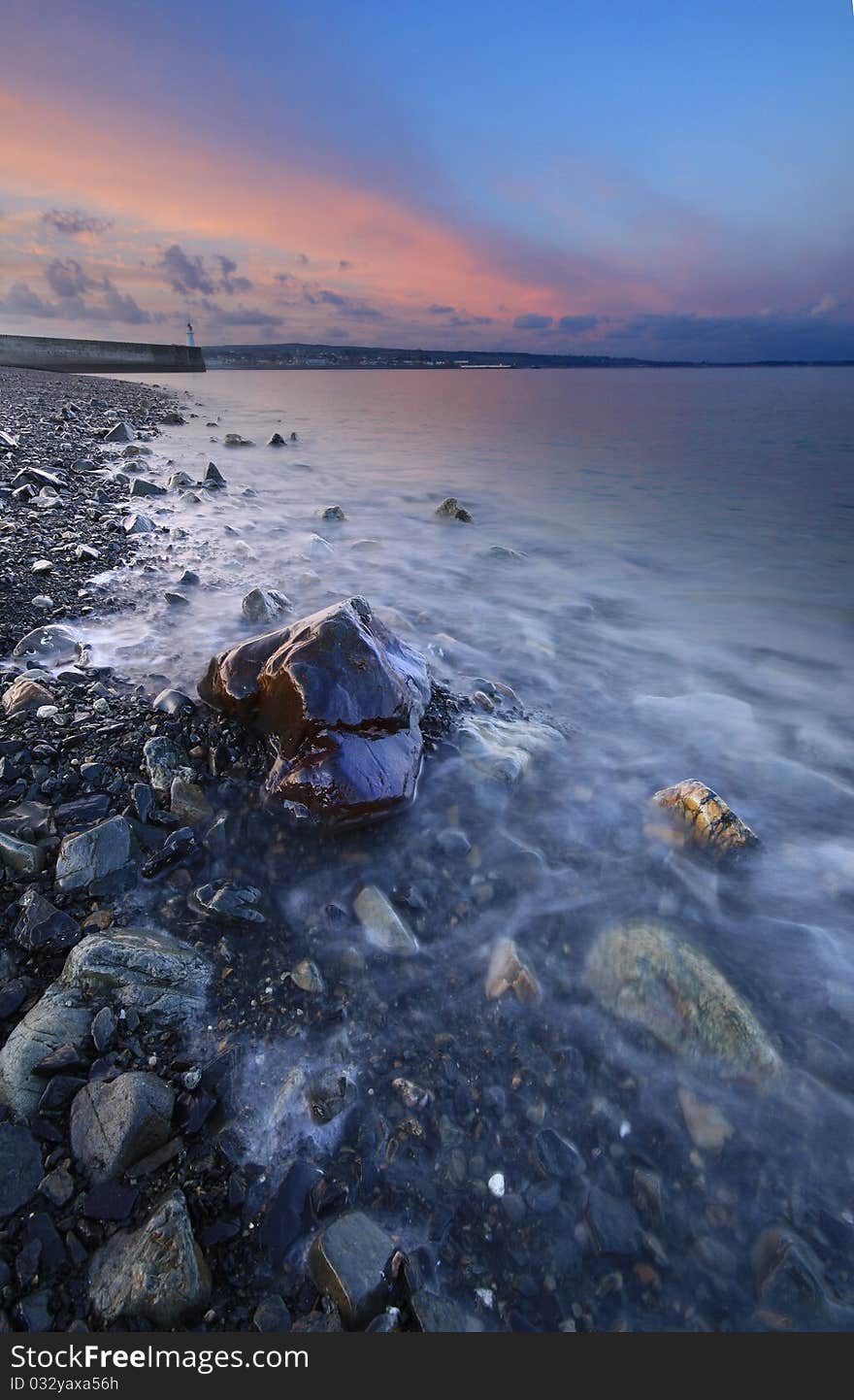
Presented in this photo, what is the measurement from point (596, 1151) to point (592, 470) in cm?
1571

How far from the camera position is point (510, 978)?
7.40 feet

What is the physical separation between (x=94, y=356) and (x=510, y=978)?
2320 inches

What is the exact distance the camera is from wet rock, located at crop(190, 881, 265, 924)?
2.32 m

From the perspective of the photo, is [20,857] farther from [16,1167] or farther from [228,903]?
[16,1167]

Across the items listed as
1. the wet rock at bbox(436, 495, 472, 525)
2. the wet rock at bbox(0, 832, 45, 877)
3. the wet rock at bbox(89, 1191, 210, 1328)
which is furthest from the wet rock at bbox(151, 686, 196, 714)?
the wet rock at bbox(436, 495, 472, 525)

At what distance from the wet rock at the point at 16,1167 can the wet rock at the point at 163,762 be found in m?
1.41

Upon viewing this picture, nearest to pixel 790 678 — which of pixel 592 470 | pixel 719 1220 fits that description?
pixel 719 1220

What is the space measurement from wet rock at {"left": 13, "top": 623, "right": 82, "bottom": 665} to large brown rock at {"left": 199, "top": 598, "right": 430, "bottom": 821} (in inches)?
48.6

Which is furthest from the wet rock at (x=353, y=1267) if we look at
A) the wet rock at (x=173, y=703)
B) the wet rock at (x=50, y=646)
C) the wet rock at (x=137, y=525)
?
the wet rock at (x=137, y=525)

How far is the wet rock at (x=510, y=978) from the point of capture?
7.26 ft

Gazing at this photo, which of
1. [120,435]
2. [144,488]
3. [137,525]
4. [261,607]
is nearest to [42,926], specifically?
[261,607]

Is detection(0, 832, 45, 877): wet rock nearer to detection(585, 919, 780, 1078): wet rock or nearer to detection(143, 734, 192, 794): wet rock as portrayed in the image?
detection(143, 734, 192, 794): wet rock

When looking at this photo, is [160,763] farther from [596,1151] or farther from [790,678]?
[790,678]

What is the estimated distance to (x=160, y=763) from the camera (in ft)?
9.55
